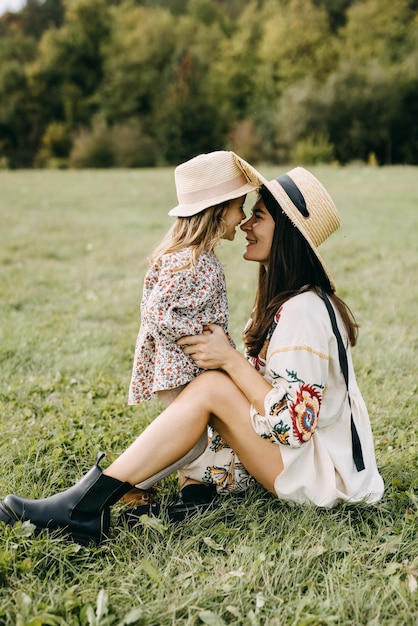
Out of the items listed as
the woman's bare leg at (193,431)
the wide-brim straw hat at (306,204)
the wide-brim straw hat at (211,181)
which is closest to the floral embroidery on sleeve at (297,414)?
the woman's bare leg at (193,431)

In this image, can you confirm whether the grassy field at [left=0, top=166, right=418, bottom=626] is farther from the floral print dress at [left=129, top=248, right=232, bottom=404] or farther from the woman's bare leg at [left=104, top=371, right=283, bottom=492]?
the floral print dress at [left=129, top=248, right=232, bottom=404]

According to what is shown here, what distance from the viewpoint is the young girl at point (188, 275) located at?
2.38 meters

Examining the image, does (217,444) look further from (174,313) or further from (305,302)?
(305,302)

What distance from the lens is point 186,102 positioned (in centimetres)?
3612

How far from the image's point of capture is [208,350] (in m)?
2.41

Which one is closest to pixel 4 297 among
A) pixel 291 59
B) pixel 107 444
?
pixel 107 444

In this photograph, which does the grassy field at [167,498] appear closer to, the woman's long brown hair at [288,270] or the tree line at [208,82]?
the woman's long brown hair at [288,270]

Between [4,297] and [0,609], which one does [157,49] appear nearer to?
[4,297]

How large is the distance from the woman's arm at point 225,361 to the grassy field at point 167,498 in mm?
521

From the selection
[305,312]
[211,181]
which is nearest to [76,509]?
[305,312]

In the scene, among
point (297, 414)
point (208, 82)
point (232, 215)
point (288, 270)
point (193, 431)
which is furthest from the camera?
point (208, 82)

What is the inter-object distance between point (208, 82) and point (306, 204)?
39.4m

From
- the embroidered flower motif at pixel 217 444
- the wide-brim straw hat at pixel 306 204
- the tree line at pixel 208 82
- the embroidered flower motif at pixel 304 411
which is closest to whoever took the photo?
the embroidered flower motif at pixel 304 411

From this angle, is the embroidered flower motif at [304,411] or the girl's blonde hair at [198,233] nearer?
the embroidered flower motif at [304,411]
